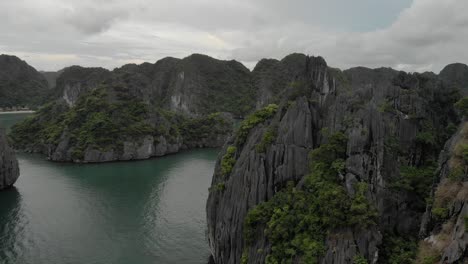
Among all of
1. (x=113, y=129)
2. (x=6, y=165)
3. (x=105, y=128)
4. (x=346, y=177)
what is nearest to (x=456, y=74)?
(x=113, y=129)

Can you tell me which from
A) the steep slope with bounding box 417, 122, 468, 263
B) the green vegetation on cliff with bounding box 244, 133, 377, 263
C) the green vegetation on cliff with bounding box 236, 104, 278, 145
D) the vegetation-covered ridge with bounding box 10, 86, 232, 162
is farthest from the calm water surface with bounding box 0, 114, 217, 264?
the steep slope with bounding box 417, 122, 468, 263

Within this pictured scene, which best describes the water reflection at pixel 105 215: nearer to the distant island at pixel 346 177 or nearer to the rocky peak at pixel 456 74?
the distant island at pixel 346 177

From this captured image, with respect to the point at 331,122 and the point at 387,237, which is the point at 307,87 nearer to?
the point at 331,122

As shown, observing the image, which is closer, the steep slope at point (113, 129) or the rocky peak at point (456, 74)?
the rocky peak at point (456, 74)

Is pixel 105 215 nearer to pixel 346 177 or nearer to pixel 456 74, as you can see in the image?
pixel 346 177

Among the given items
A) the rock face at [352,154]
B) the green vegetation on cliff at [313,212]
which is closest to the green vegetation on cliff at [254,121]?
the rock face at [352,154]

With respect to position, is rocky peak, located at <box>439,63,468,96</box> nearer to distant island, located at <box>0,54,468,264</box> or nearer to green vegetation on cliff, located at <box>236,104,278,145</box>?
distant island, located at <box>0,54,468,264</box>
